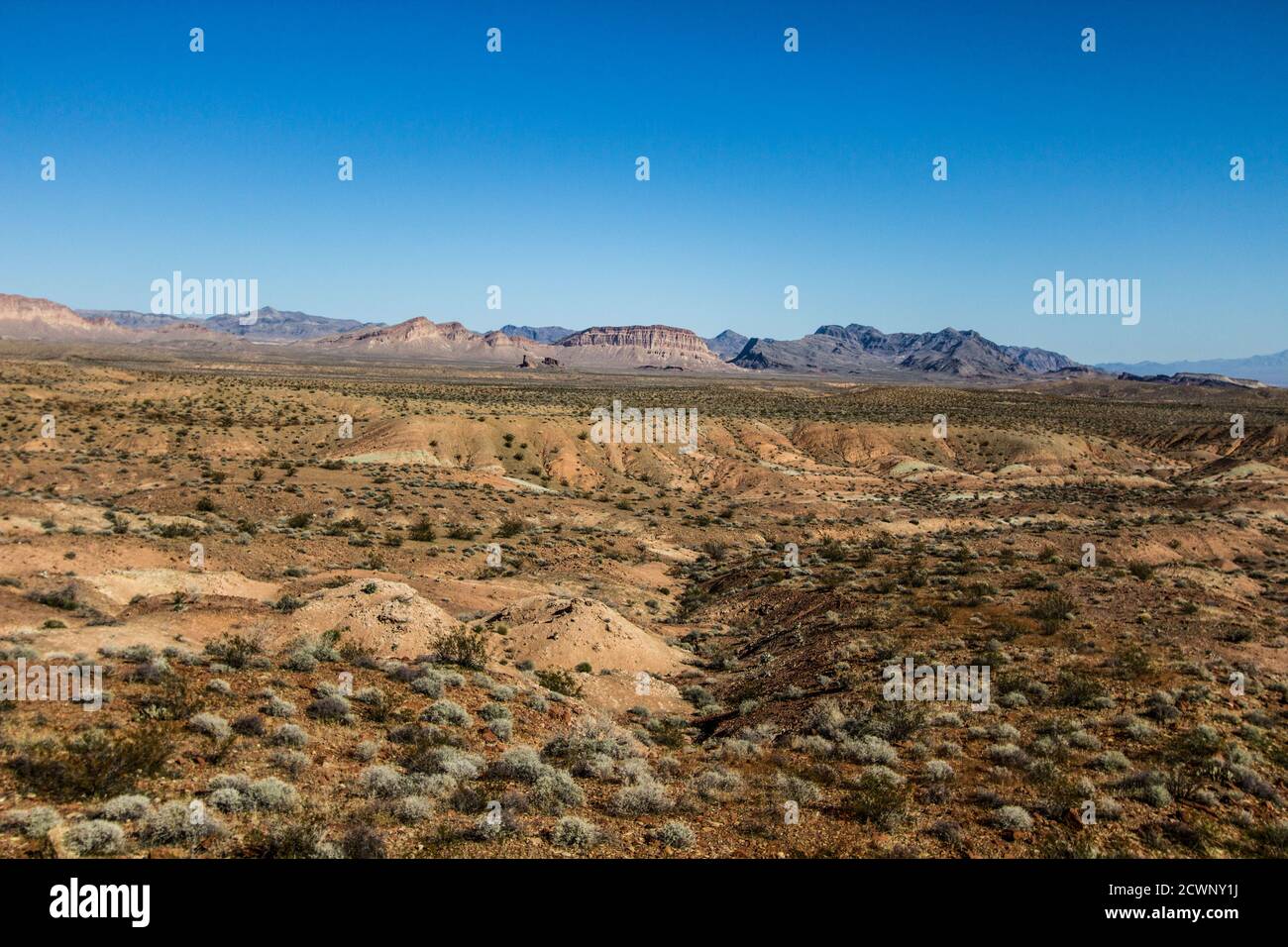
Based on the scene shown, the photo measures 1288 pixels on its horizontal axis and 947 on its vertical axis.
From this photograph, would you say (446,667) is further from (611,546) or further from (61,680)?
(611,546)

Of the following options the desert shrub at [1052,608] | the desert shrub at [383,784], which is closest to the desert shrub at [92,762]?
the desert shrub at [383,784]

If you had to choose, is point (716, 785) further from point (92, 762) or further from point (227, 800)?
point (92, 762)

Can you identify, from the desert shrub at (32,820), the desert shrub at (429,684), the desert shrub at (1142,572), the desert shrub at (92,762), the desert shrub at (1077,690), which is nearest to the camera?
the desert shrub at (32,820)

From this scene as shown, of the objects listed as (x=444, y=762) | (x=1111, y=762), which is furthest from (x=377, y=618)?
(x=1111, y=762)

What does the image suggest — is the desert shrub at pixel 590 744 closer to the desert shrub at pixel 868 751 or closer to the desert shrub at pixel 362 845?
the desert shrub at pixel 868 751

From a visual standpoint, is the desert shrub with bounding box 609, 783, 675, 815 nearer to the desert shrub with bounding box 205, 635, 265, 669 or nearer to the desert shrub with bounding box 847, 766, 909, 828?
the desert shrub with bounding box 847, 766, 909, 828

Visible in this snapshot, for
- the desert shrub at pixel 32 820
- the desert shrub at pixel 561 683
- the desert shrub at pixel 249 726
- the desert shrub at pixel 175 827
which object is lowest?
the desert shrub at pixel 561 683

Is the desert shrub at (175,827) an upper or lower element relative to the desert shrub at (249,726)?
upper
